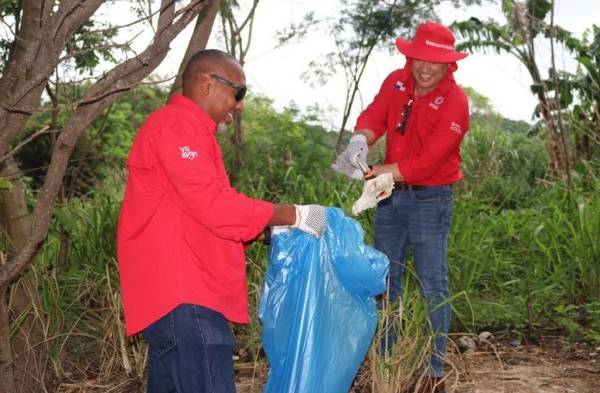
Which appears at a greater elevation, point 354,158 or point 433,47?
point 433,47

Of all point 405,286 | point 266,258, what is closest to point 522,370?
point 405,286

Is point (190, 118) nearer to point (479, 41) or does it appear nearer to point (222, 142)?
point (222, 142)

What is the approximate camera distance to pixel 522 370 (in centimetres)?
476

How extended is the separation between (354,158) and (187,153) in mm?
1593

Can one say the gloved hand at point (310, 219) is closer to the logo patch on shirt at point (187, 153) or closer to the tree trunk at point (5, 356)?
the logo patch on shirt at point (187, 153)

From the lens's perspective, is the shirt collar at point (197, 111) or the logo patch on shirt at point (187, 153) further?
the shirt collar at point (197, 111)

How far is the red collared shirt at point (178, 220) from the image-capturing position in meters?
2.59

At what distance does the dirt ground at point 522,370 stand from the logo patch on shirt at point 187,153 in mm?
1729

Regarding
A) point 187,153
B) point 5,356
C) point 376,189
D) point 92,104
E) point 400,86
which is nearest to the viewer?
point 187,153

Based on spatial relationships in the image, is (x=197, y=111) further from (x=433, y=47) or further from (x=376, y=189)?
(x=433, y=47)

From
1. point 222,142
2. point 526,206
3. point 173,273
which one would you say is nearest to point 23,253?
point 173,273

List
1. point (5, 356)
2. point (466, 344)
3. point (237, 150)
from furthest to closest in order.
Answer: point (237, 150)
point (466, 344)
point (5, 356)

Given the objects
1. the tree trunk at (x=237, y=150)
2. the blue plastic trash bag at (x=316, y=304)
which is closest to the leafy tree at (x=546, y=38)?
the tree trunk at (x=237, y=150)

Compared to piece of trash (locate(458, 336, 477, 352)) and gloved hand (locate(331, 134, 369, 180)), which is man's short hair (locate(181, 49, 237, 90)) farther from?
piece of trash (locate(458, 336, 477, 352))
